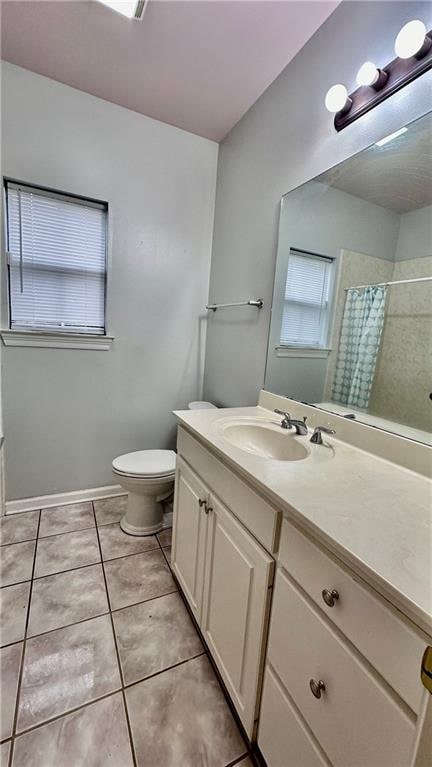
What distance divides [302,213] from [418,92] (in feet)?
1.80

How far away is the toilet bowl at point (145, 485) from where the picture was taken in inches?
66.7

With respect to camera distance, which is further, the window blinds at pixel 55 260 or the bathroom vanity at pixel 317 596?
the window blinds at pixel 55 260

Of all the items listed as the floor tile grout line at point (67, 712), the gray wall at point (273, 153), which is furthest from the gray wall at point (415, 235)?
the floor tile grout line at point (67, 712)

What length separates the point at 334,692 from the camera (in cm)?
59

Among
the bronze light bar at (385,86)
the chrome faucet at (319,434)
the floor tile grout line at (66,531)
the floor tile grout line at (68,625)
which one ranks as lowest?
the floor tile grout line at (68,625)

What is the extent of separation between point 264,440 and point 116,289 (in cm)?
137

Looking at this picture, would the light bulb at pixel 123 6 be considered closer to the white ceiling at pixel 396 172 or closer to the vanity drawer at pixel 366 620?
the white ceiling at pixel 396 172

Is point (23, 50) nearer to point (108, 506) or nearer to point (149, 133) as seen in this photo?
point (149, 133)

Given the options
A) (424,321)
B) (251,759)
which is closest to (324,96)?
(424,321)

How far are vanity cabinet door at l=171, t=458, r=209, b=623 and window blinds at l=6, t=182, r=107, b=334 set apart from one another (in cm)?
122

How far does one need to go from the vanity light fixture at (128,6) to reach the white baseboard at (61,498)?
2.48m

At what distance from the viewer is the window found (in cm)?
137

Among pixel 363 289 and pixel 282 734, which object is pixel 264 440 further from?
pixel 282 734

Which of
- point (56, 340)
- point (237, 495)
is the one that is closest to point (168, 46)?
point (56, 340)
